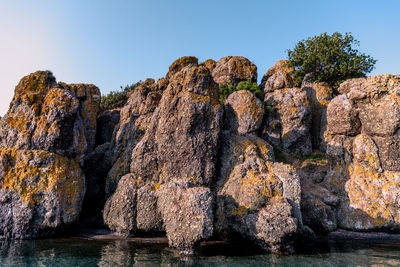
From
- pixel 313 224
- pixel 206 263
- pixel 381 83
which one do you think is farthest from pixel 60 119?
pixel 381 83

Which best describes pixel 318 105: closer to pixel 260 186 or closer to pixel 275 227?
pixel 260 186

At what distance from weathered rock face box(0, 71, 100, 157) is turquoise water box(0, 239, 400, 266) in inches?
244

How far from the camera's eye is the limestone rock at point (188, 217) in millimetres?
11703

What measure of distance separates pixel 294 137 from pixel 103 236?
17.3 metres

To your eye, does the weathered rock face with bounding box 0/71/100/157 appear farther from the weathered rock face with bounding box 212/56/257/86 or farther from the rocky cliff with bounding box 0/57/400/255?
the weathered rock face with bounding box 212/56/257/86

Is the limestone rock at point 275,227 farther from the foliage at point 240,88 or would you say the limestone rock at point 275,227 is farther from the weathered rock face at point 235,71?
the weathered rock face at point 235,71

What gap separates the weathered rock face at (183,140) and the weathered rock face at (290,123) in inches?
352

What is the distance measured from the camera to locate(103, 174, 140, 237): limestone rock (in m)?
15.4

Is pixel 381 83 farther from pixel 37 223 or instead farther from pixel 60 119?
pixel 37 223

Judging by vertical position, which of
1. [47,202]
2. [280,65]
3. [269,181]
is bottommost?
[47,202]

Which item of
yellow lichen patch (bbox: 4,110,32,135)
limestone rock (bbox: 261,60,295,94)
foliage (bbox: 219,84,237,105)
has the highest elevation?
limestone rock (bbox: 261,60,295,94)

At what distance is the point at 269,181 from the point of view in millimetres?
14773

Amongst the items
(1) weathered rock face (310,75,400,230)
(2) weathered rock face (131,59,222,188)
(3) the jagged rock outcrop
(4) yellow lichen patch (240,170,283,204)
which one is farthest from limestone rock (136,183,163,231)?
(1) weathered rock face (310,75,400,230)

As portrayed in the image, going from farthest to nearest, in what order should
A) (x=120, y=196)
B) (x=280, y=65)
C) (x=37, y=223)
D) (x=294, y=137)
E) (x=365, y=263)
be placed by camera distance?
(x=280, y=65) → (x=294, y=137) → (x=120, y=196) → (x=37, y=223) → (x=365, y=263)
